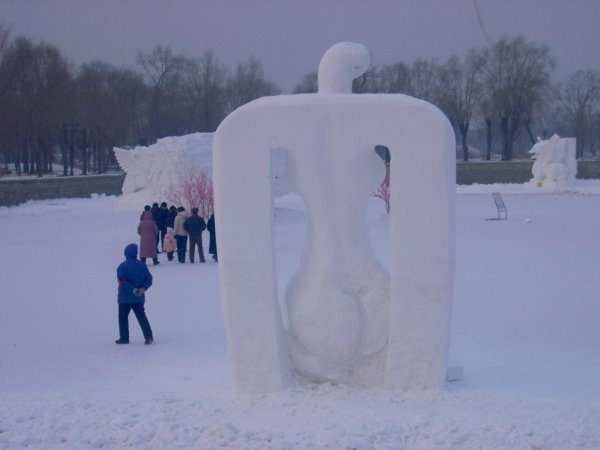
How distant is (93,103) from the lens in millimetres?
57500

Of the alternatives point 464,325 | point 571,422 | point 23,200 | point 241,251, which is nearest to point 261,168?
point 241,251

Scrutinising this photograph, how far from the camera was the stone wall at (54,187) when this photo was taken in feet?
126

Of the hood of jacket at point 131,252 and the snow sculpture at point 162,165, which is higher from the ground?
the snow sculpture at point 162,165

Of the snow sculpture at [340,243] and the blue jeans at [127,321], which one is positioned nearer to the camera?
the snow sculpture at [340,243]

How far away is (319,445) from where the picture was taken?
5.82 m

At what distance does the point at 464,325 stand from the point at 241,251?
4744 millimetres

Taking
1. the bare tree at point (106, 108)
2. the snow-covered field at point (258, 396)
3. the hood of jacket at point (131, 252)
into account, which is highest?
the bare tree at point (106, 108)

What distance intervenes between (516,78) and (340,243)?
55.7 metres

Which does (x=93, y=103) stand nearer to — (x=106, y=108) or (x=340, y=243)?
(x=106, y=108)

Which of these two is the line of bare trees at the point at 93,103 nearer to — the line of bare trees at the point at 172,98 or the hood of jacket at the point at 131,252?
the line of bare trees at the point at 172,98

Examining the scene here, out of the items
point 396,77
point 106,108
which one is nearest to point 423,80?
point 396,77

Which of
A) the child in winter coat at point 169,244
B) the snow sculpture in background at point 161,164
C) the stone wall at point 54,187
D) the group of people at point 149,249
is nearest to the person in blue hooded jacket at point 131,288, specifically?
the group of people at point 149,249

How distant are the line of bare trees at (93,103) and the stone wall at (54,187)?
20.3 feet

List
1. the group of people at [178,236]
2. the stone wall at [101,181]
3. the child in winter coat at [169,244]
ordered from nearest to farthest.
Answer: the group of people at [178,236] → the child in winter coat at [169,244] → the stone wall at [101,181]
